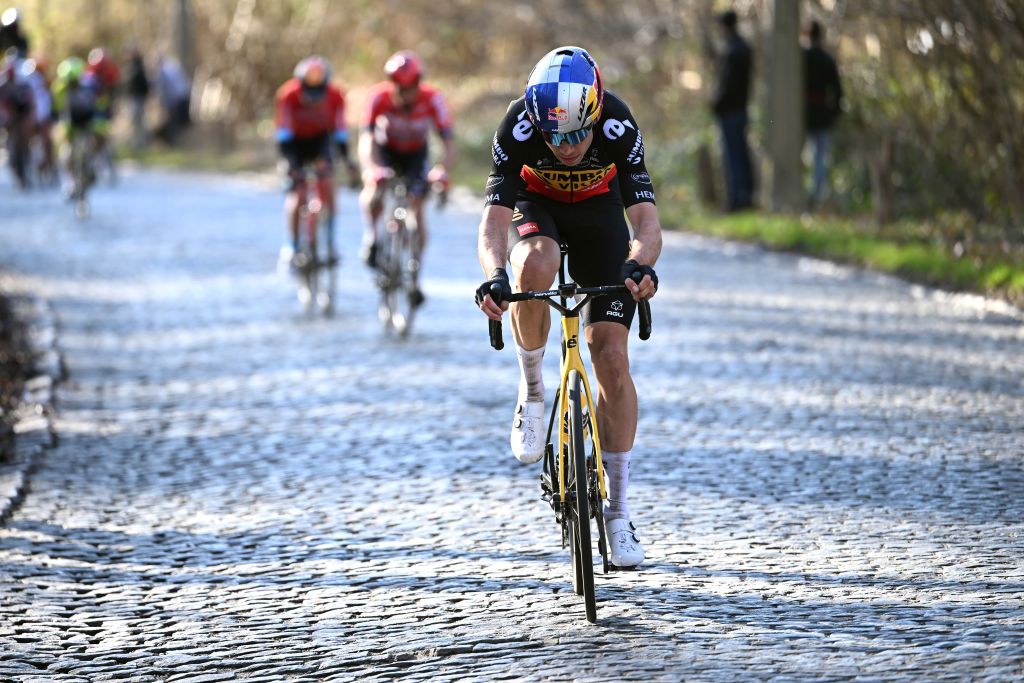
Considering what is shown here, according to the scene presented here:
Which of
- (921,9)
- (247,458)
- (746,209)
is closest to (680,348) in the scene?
(247,458)

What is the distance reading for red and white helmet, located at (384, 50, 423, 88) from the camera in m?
13.5

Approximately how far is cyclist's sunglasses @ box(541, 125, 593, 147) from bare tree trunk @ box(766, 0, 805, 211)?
47.2 feet

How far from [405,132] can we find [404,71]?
538 millimetres

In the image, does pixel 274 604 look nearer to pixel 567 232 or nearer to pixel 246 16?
pixel 567 232

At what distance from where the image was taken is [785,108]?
20.5 metres

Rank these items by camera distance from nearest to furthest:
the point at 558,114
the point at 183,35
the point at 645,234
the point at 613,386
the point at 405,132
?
1. the point at 558,114
2. the point at 645,234
3. the point at 613,386
4. the point at 405,132
5. the point at 183,35

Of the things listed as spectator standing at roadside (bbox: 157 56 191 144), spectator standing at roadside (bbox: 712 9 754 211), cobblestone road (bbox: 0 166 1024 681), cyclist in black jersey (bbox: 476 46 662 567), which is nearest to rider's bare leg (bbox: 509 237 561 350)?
cyclist in black jersey (bbox: 476 46 662 567)

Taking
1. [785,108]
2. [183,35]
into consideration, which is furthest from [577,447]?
[183,35]

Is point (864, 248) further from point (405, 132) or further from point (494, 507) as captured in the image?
point (494, 507)

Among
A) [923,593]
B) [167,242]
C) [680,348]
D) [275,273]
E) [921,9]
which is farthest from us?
[167,242]

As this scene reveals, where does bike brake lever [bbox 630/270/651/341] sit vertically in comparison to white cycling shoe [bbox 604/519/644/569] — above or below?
above

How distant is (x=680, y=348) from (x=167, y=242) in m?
10.3

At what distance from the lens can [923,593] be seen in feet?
21.0

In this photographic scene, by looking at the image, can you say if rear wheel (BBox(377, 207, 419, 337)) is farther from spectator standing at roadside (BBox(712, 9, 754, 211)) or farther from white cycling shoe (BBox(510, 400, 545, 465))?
spectator standing at roadside (BBox(712, 9, 754, 211))
